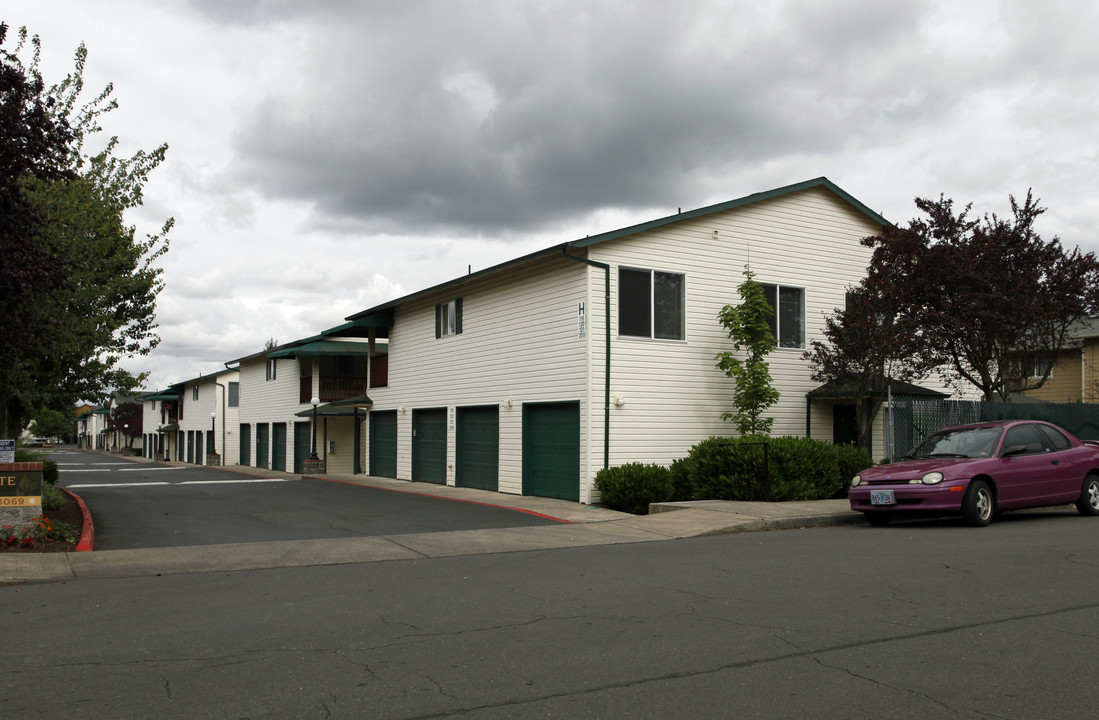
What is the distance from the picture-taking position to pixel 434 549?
1158 cm

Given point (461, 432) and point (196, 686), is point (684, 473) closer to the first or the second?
point (461, 432)

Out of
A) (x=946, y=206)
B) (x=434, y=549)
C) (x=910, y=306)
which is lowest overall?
(x=434, y=549)

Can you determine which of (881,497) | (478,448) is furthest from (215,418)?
(881,497)

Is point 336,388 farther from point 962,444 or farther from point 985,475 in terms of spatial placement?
point 985,475

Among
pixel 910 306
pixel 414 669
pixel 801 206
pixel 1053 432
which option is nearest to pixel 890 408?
pixel 910 306

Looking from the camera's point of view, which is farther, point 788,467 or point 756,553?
point 788,467

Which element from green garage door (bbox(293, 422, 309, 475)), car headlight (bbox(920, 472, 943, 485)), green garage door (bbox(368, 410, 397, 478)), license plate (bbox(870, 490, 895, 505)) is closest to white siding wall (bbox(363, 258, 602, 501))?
green garage door (bbox(368, 410, 397, 478))

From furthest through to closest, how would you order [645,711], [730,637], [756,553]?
[756,553]
[730,637]
[645,711]

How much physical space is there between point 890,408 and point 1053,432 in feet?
13.3

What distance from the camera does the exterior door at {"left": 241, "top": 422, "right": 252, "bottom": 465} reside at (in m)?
43.5

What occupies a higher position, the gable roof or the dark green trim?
the gable roof

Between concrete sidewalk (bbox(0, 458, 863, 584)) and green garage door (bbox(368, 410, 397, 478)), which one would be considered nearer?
concrete sidewalk (bbox(0, 458, 863, 584))

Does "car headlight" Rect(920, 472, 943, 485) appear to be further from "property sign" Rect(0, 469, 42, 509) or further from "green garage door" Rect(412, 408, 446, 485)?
"green garage door" Rect(412, 408, 446, 485)

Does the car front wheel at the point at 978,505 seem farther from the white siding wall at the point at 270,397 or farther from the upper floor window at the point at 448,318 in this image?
the white siding wall at the point at 270,397
